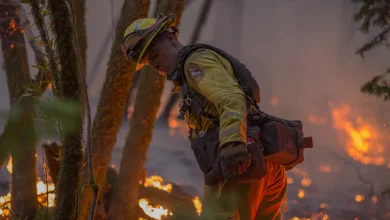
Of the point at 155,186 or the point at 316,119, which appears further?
the point at 316,119

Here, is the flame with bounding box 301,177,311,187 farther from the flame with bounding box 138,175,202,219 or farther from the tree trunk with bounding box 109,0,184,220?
the tree trunk with bounding box 109,0,184,220

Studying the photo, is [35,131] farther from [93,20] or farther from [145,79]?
[93,20]

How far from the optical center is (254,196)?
178 centimetres

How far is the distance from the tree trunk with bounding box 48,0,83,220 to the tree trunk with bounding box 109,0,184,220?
9.88 ft

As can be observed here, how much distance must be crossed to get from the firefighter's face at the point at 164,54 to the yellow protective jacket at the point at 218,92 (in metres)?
0.12

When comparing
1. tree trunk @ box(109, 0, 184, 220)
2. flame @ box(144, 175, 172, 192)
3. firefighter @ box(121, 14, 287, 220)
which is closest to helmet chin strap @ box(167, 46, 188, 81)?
firefighter @ box(121, 14, 287, 220)

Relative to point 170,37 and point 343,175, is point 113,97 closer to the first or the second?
point 170,37

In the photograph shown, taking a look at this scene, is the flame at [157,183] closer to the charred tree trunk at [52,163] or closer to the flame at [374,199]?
the charred tree trunk at [52,163]

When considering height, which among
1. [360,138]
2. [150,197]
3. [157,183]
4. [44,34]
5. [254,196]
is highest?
[44,34]

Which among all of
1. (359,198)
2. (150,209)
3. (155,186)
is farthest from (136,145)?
(359,198)

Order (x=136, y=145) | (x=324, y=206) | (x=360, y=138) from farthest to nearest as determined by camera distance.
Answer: (x=324, y=206) → (x=360, y=138) → (x=136, y=145)

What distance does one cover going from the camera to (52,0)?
1.04 metres

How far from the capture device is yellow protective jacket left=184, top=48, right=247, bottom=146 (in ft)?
5.01

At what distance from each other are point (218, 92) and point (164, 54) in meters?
0.36
